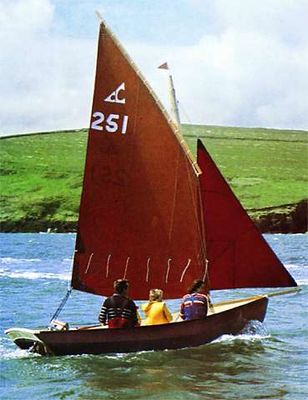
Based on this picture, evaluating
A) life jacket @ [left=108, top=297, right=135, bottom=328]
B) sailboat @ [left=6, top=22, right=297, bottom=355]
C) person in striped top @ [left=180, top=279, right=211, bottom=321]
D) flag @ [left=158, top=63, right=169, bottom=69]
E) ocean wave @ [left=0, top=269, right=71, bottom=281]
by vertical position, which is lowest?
life jacket @ [left=108, top=297, right=135, bottom=328]

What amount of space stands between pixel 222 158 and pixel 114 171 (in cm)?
16896

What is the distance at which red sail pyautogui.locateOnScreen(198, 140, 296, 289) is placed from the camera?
1053 inches

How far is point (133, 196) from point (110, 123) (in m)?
2.14

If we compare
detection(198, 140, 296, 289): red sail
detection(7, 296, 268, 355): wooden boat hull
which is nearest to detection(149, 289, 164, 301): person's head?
detection(7, 296, 268, 355): wooden boat hull

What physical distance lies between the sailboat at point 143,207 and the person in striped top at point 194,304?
129 centimetres

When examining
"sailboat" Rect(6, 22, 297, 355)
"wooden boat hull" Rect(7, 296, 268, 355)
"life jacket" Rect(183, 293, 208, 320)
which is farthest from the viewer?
"sailboat" Rect(6, 22, 297, 355)

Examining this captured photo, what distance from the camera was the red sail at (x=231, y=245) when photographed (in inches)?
1053

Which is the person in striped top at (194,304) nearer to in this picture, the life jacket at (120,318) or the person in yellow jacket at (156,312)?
the person in yellow jacket at (156,312)

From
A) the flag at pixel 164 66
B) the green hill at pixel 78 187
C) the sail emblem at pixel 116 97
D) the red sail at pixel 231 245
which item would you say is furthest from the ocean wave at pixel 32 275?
the green hill at pixel 78 187

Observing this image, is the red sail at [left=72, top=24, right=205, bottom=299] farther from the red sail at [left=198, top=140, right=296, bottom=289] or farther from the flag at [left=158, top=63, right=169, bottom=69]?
the flag at [left=158, top=63, right=169, bottom=69]

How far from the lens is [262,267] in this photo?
26.8 metres

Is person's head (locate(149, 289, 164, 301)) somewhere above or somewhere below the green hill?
below

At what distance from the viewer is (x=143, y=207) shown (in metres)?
26.3

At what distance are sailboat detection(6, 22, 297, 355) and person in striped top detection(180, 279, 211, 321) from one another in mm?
1293
